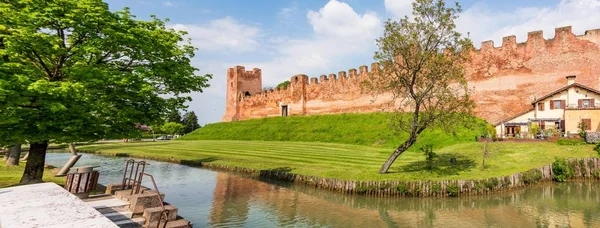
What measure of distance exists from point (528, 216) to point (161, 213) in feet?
42.0

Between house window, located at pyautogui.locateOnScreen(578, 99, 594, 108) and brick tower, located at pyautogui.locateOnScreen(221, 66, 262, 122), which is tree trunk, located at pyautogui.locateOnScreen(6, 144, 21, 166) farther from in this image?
brick tower, located at pyautogui.locateOnScreen(221, 66, 262, 122)

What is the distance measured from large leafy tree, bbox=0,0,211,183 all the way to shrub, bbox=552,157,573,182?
20201mm

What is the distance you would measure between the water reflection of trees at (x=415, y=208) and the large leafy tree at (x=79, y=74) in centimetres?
537

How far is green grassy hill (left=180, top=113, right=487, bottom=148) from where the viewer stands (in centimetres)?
3241

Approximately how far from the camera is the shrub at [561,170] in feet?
68.5

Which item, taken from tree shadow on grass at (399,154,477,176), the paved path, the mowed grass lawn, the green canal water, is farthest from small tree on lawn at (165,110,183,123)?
tree shadow on grass at (399,154,477,176)

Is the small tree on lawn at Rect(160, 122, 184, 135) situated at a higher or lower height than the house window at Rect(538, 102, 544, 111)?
lower

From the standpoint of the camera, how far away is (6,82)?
1054cm

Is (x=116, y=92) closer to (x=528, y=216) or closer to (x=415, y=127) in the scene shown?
(x=415, y=127)

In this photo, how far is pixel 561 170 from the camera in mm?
21016

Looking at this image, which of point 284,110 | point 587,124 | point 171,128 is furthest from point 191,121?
point 587,124

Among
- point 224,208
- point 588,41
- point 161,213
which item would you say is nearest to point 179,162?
point 224,208

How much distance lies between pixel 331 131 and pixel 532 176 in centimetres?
2670

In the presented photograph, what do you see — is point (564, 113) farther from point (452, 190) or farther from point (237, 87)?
point (237, 87)
